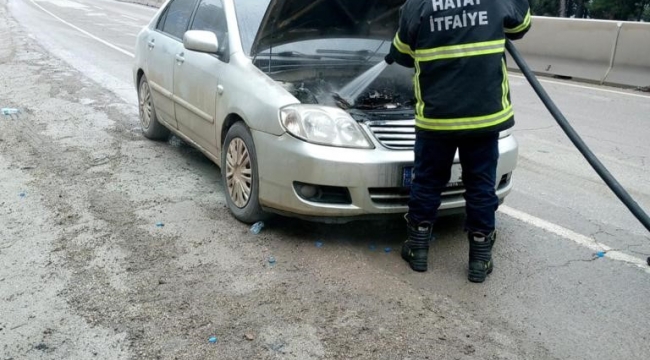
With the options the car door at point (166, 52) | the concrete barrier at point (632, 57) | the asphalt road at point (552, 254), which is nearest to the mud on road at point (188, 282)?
the asphalt road at point (552, 254)

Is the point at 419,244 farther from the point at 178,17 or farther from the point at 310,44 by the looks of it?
the point at 178,17

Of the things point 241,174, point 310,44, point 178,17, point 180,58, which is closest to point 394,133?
point 241,174

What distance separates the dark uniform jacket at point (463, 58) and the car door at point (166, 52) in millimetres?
2794

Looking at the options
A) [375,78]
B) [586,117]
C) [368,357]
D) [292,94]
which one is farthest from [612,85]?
[368,357]

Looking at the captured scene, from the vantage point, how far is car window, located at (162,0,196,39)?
19.6ft

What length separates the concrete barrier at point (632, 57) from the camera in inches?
429

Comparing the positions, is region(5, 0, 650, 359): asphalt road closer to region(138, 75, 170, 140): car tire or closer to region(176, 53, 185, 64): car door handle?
region(138, 75, 170, 140): car tire

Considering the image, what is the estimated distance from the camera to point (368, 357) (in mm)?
3078

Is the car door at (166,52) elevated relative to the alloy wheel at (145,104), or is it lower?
elevated

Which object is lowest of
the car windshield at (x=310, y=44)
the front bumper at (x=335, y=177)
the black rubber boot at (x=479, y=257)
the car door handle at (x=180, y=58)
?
the black rubber boot at (x=479, y=257)

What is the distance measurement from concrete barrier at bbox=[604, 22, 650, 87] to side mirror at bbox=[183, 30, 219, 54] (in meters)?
8.42

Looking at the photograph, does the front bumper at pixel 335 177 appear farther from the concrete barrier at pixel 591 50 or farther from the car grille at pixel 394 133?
the concrete barrier at pixel 591 50

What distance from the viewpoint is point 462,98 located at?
3586mm

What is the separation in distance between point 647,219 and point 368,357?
1.68 meters
